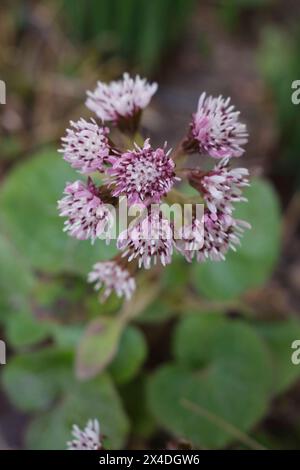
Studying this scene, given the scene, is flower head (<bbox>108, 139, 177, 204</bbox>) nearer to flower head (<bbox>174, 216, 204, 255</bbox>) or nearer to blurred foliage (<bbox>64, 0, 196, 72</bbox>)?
flower head (<bbox>174, 216, 204, 255</bbox>)

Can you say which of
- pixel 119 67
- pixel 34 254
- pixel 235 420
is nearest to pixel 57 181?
pixel 34 254

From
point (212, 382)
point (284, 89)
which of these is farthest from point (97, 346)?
point (284, 89)

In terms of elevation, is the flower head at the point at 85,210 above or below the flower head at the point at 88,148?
below

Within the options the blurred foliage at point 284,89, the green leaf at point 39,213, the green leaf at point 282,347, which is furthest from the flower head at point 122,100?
the blurred foliage at point 284,89

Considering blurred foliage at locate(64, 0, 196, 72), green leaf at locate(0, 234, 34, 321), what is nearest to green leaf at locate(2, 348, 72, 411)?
green leaf at locate(0, 234, 34, 321)

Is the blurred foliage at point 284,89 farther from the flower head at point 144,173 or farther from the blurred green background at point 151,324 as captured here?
the flower head at point 144,173
